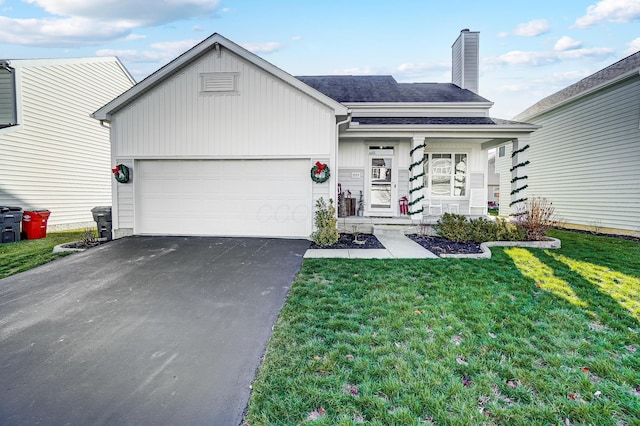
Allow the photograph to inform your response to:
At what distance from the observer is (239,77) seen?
8312 mm

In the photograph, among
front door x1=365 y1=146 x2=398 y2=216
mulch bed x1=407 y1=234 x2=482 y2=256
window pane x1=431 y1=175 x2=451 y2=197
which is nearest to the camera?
mulch bed x1=407 y1=234 x2=482 y2=256

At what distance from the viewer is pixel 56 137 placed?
11.0m

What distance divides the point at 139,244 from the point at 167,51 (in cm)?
1337

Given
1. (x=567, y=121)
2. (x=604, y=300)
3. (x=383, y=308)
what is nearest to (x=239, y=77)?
(x=383, y=308)

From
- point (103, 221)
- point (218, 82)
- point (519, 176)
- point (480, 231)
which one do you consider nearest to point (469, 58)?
point (519, 176)

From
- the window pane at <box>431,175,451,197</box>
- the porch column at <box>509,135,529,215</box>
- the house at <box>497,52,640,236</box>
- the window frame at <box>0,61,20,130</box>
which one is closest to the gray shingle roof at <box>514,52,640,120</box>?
the house at <box>497,52,640,236</box>

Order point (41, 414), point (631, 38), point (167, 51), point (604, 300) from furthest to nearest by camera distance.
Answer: point (167, 51)
point (631, 38)
point (604, 300)
point (41, 414)

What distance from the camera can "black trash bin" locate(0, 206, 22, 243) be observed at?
8578 mm

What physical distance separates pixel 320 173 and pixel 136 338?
5760mm

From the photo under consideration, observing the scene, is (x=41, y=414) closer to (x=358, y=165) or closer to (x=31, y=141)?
(x=358, y=165)

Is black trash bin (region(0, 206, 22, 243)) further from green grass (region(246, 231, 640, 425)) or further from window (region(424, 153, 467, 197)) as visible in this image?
window (region(424, 153, 467, 197))

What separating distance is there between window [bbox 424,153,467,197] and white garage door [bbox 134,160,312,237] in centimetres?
525

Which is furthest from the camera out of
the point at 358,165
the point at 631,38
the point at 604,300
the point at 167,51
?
the point at 167,51

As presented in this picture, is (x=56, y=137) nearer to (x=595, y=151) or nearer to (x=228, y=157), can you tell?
(x=228, y=157)
